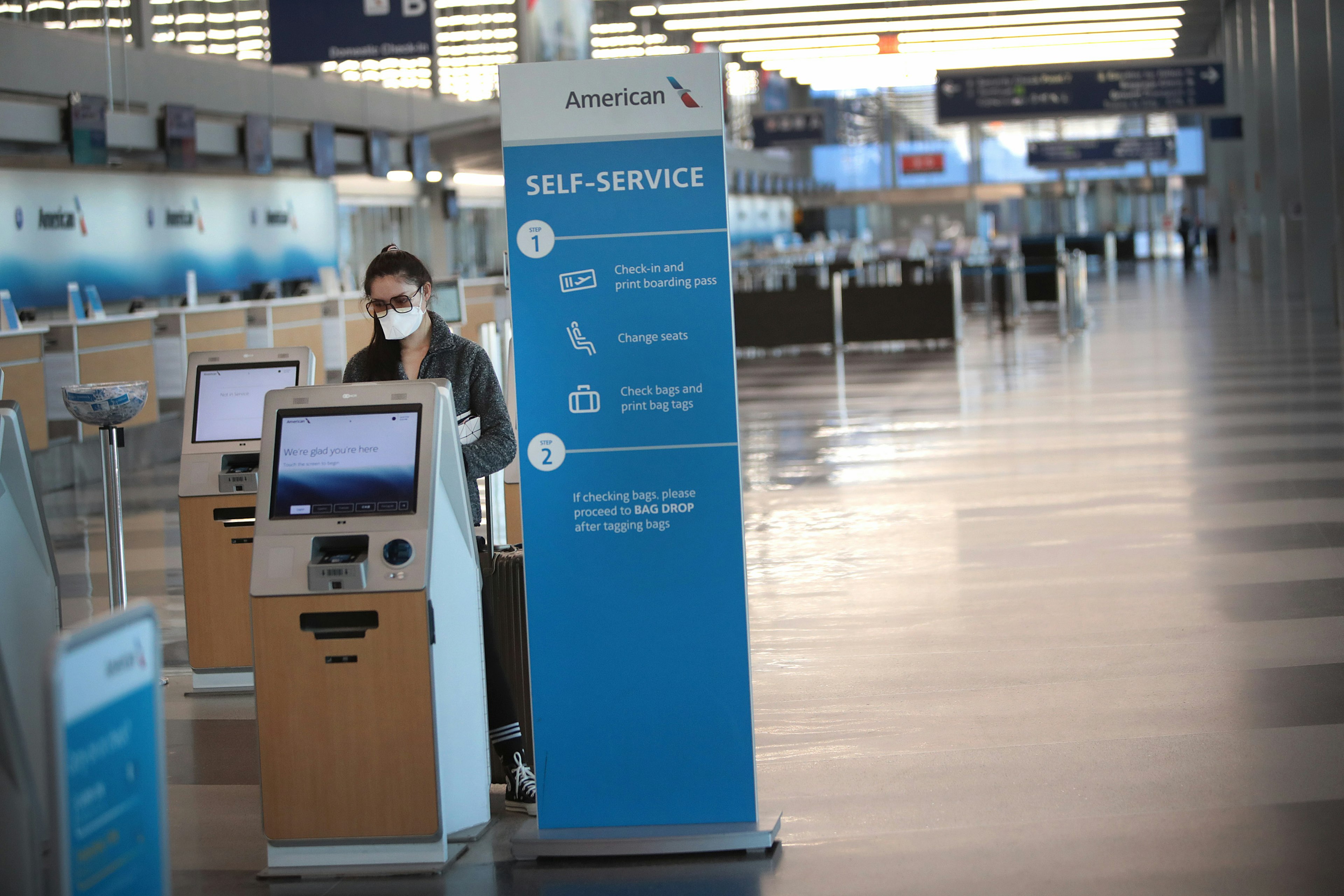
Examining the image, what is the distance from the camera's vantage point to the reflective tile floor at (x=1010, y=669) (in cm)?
323

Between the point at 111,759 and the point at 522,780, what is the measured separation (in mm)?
1763

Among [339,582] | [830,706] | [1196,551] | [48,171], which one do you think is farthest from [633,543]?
[48,171]

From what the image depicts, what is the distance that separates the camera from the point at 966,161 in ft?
147

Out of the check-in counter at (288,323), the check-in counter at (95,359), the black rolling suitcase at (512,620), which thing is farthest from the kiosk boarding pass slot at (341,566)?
the check-in counter at (288,323)

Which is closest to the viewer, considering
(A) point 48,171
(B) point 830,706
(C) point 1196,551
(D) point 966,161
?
(B) point 830,706

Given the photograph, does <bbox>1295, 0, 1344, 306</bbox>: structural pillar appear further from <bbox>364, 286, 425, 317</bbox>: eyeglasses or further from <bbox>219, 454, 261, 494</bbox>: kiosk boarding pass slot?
<bbox>364, 286, 425, 317</bbox>: eyeglasses

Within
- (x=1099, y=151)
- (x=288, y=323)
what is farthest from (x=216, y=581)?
(x=1099, y=151)

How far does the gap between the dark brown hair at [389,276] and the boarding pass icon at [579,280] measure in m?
0.53

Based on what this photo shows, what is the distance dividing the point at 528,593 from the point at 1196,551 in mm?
3968

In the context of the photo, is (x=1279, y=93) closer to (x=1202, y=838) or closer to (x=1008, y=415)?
(x=1008, y=415)

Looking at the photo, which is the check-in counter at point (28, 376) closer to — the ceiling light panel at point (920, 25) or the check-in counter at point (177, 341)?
the check-in counter at point (177, 341)

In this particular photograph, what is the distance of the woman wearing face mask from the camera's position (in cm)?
360

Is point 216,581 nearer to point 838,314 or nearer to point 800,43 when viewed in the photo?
point 838,314

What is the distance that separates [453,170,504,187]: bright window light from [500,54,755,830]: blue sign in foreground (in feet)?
60.5
